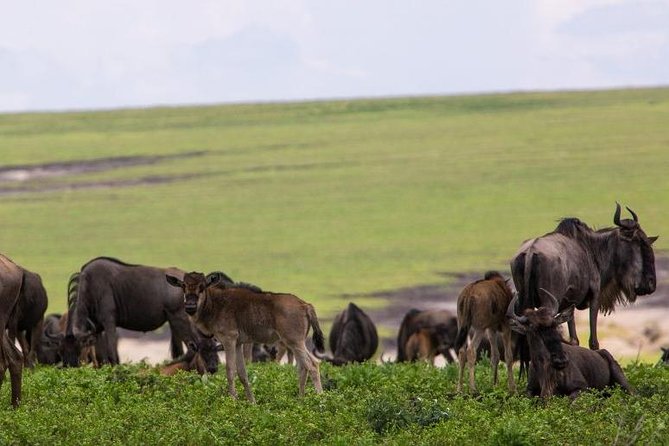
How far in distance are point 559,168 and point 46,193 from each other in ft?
74.5

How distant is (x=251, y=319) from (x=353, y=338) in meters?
9.79

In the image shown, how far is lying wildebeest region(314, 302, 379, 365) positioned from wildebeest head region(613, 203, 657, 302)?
318 inches

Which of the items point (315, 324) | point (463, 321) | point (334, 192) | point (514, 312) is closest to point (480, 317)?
point (463, 321)

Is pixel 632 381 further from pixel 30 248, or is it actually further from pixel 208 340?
pixel 30 248

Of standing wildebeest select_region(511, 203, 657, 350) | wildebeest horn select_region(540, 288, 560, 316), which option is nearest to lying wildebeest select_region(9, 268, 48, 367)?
standing wildebeest select_region(511, 203, 657, 350)

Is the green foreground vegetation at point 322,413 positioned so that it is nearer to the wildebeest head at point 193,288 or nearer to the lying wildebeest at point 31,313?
the wildebeest head at point 193,288

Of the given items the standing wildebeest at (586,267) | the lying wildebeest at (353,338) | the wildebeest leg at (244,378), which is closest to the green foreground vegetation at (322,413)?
the wildebeest leg at (244,378)

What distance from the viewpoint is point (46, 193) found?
62.4 metres

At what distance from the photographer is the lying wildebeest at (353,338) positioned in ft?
79.2

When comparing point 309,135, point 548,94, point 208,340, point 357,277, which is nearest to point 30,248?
point 357,277

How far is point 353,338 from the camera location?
2427cm

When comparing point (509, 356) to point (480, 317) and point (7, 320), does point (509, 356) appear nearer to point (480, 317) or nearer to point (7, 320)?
point (480, 317)

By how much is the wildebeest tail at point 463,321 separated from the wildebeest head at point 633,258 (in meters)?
2.14

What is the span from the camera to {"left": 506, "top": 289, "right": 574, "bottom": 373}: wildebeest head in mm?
13859
